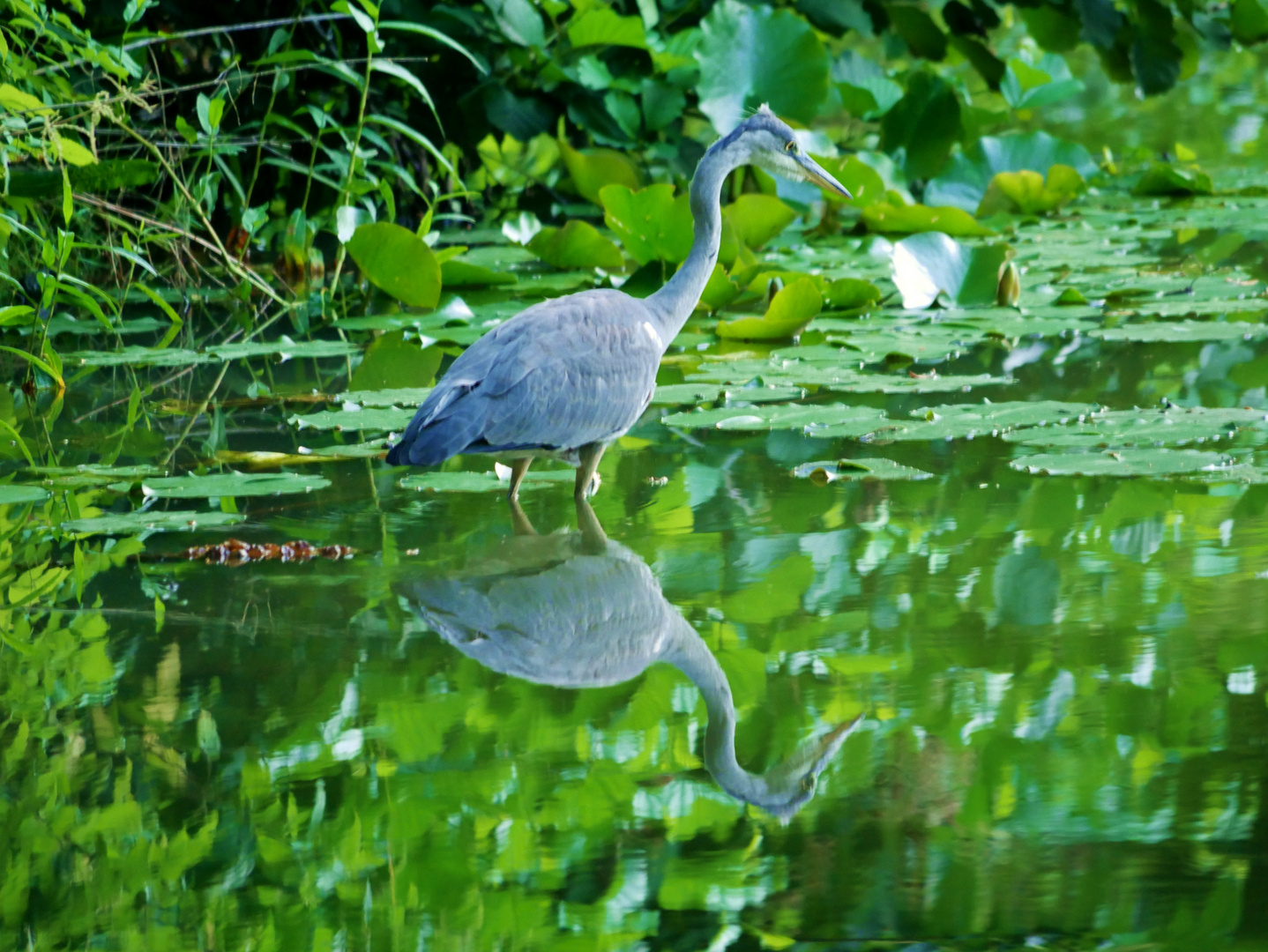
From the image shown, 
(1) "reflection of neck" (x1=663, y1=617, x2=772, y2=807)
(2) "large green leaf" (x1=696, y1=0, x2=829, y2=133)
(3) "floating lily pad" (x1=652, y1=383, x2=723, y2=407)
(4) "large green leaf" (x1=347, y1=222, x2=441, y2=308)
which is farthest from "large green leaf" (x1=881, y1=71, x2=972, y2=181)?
(1) "reflection of neck" (x1=663, y1=617, x2=772, y2=807)

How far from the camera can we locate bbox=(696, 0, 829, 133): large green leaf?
6.14 meters

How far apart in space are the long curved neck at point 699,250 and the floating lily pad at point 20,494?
4.50ft

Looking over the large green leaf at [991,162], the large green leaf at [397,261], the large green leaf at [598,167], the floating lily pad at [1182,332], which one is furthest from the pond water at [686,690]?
the large green leaf at [991,162]

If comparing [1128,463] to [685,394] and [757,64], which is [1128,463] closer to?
[685,394]

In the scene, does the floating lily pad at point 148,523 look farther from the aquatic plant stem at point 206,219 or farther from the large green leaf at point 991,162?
the large green leaf at point 991,162

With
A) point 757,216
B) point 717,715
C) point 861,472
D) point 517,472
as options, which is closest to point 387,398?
point 517,472

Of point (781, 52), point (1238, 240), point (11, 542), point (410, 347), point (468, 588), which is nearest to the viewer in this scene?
point (468, 588)

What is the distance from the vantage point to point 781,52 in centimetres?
623

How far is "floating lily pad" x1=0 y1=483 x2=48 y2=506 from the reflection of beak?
6.29 ft

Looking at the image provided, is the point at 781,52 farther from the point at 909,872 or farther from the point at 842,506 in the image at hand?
the point at 909,872

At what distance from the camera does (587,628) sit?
230cm

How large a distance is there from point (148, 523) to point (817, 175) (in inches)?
72.8

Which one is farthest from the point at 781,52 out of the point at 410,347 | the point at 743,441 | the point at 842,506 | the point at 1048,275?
the point at 842,506

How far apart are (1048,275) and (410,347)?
7.55 feet
